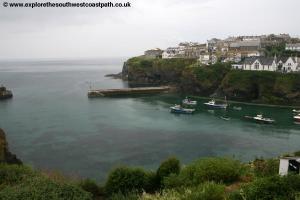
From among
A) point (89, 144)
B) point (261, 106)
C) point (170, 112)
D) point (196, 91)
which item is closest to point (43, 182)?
point (89, 144)

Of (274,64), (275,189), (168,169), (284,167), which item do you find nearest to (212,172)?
(168,169)

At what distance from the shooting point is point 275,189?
1380cm

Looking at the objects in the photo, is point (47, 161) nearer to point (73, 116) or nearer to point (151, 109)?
point (73, 116)

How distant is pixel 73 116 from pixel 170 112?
1673 cm

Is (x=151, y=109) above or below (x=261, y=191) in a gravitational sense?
below

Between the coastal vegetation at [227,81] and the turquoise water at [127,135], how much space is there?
21.1ft

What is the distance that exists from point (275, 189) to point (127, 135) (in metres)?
32.3

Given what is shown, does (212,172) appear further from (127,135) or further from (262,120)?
(262,120)

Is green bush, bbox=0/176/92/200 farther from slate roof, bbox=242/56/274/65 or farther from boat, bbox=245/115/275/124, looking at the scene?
slate roof, bbox=242/56/274/65

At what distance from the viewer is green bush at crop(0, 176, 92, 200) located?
14812mm

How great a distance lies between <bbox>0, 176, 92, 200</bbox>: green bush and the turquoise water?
14.0 m

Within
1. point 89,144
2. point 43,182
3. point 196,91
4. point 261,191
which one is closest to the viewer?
point 261,191

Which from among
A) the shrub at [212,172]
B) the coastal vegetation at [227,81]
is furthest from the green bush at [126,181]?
the coastal vegetation at [227,81]

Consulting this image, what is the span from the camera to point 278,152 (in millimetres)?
38281
